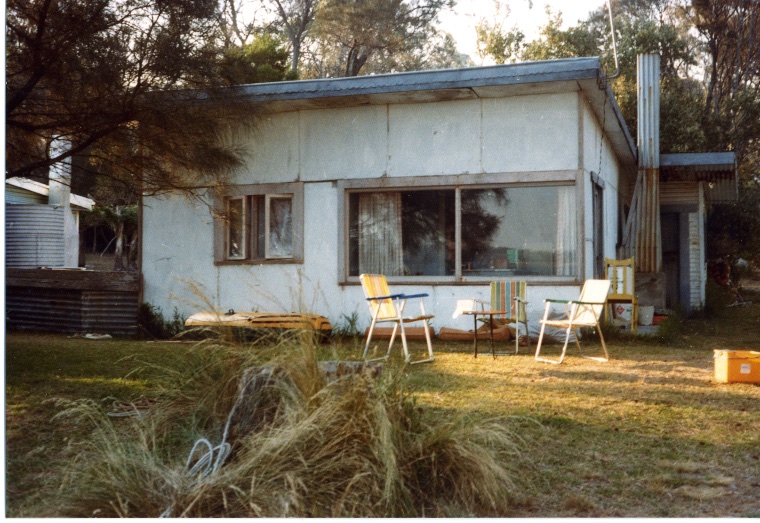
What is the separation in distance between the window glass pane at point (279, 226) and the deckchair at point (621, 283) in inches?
148

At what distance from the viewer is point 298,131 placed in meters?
9.41

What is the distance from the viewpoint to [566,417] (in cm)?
460

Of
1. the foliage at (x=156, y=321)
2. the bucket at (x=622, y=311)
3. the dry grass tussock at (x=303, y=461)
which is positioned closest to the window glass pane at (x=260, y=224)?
the foliage at (x=156, y=321)

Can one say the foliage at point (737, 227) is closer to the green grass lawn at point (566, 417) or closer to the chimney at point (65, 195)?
the green grass lawn at point (566, 417)

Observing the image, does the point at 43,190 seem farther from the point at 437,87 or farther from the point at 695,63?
the point at 695,63

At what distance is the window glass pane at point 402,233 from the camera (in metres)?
9.07

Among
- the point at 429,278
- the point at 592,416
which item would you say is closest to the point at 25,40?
the point at 592,416

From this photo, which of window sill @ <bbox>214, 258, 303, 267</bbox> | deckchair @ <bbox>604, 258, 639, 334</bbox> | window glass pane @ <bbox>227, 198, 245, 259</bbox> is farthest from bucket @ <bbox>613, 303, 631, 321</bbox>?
window glass pane @ <bbox>227, 198, 245, 259</bbox>

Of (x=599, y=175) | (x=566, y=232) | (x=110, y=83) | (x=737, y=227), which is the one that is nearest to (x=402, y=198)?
(x=566, y=232)

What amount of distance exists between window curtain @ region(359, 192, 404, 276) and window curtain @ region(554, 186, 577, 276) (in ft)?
5.73

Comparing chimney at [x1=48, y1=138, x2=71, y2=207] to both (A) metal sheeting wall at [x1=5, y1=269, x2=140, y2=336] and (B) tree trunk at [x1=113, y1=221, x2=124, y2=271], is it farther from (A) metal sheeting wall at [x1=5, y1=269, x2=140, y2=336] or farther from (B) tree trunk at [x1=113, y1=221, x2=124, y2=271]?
(A) metal sheeting wall at [x1=5, y1=269, x2=140, y2=336]

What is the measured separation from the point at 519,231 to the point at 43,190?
5.21 meters

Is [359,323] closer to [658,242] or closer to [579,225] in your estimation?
[579,225]

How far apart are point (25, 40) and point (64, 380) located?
2277 millimetres
